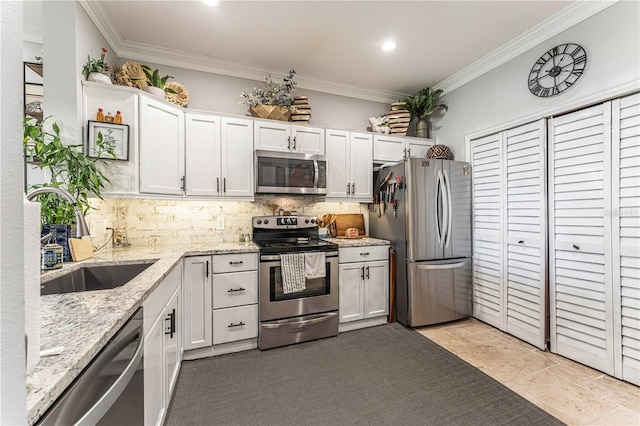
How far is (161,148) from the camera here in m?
2.42

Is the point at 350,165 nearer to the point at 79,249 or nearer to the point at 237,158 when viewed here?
the point at 237,158

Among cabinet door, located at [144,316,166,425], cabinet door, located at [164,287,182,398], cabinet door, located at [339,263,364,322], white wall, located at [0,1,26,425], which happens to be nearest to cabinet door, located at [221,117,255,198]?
cabinet door, located at [164,287,182,398]

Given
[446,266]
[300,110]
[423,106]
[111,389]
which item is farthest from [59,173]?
[423,106]

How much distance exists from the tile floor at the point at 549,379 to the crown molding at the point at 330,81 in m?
2.89

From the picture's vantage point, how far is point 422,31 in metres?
2.51

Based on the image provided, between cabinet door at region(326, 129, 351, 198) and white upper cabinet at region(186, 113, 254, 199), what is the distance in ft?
3.02

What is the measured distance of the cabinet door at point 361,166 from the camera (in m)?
3.34

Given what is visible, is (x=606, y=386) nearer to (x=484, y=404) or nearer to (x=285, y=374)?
(x=484, y=404)

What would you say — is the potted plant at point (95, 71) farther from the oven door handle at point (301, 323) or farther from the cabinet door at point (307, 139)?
the oven door handle at point (301, 323)

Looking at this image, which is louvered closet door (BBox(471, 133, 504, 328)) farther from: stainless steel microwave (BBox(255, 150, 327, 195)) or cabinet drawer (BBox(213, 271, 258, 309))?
cabinet drawer (BBox(213, 271, 258, 309))

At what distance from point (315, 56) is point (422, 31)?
1.08 meters

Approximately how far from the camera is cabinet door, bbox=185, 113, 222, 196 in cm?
265

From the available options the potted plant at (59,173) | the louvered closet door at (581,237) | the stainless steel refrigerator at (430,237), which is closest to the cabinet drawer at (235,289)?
the potted plant at (59,173)

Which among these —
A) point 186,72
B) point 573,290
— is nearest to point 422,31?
point 186,72
